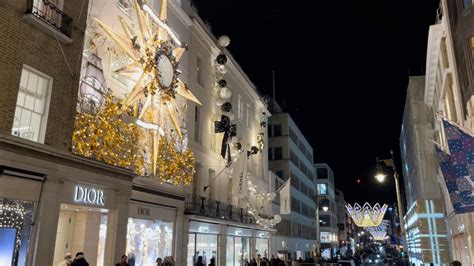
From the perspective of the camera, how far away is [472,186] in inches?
504

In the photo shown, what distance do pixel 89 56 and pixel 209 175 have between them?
1370 cm

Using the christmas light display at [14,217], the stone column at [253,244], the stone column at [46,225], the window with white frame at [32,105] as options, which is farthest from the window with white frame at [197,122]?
the christmas light display at [14,217]

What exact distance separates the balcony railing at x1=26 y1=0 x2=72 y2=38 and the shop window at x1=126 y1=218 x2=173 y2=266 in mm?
8403

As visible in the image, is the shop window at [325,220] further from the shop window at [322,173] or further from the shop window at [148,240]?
the shop window at [148,240]

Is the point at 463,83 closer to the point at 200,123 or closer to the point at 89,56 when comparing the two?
the point at 200,123

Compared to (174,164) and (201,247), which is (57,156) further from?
(201,247)

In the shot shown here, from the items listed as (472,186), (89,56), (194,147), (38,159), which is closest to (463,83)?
(472,186)

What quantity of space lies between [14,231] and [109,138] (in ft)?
17.1

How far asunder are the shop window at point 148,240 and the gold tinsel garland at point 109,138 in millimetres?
2685

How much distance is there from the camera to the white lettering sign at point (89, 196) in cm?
1422

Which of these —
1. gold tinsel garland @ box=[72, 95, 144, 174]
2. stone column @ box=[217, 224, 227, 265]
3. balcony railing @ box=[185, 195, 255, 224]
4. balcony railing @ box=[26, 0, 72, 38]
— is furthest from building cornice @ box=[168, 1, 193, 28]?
stone column @ box=[217, 224, 227, 265]

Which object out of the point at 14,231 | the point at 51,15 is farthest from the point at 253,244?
the point at 51,15

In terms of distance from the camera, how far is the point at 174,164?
70.8ft

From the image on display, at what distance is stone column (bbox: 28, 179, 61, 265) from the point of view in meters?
12.2
